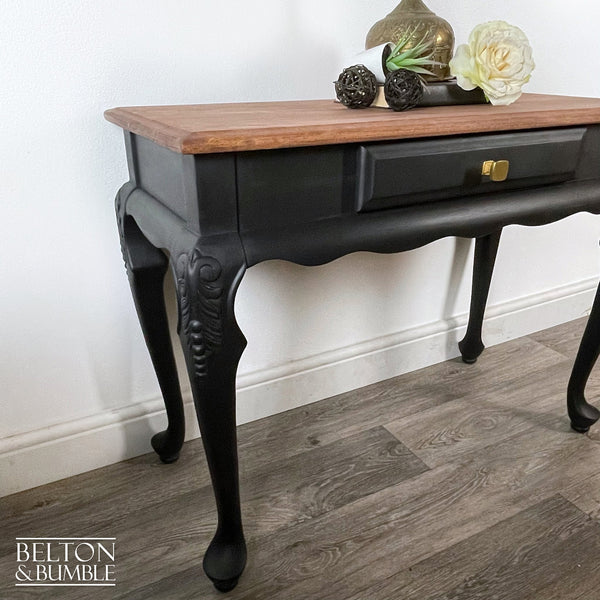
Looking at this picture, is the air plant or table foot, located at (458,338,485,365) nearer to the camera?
the air plant

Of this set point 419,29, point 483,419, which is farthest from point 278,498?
point 419,29

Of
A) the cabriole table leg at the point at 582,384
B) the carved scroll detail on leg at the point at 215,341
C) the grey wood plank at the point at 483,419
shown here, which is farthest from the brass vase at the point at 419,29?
the grey wood plank at the point at 483,419

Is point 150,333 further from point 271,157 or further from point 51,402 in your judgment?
point 271,157

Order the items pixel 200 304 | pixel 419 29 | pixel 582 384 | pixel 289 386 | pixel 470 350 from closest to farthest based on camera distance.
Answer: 1. pixel 200 304
2. pixel 419 29
3. pixel 582 384
4. pixel 289 386
5. pixel 470 350

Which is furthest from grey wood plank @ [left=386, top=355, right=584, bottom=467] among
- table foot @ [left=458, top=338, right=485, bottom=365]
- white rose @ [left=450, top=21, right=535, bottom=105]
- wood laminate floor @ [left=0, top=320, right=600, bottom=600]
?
white rose @ [left=450, top=21, right=535, bottom=105]

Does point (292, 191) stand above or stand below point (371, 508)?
above

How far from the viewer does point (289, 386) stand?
1.32m

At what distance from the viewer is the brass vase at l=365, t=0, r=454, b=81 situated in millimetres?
915

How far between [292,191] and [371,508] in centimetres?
66

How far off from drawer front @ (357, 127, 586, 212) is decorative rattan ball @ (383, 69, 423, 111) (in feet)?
0.30

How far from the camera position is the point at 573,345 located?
164cm

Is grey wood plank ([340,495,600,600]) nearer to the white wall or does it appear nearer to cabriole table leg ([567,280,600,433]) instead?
cabriole table leg ([567,280,600,433])

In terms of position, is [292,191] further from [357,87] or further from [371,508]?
[371,508]
